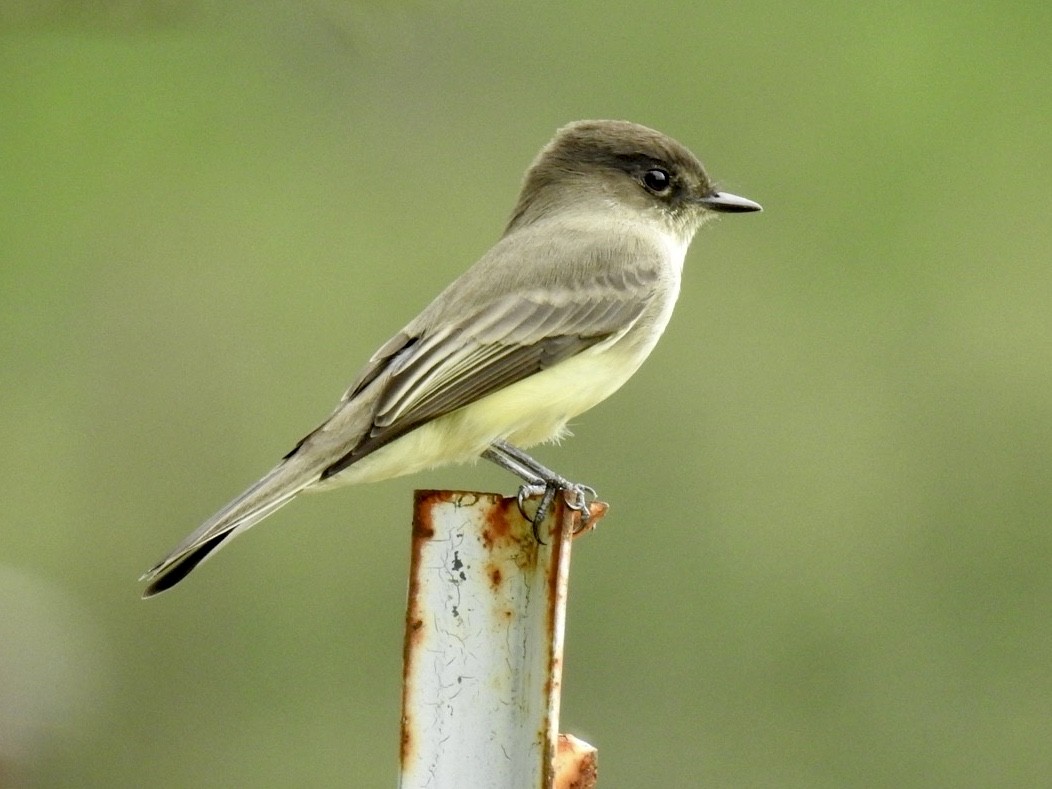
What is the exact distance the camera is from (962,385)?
33.6ft

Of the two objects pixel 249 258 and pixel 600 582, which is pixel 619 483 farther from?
pixel 249 258

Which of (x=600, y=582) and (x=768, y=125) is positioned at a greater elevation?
(x=768, y=125)

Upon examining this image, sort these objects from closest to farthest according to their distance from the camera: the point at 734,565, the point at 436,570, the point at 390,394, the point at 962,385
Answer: the point at 436,570
the point at 390,394
the point at 734,565
the point at 962,385

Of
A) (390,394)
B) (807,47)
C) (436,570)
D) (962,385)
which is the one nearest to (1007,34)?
(807,47)

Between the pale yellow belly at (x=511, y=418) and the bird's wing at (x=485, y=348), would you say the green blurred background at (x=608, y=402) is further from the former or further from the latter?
the pale yellow belly at (x=511, y=418)

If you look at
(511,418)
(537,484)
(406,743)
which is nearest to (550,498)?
(537,484)

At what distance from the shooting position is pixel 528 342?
16.9ft

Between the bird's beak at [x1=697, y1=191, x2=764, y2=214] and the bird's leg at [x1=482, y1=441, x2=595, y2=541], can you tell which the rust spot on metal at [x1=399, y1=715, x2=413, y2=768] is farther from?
the bird's beak at [x1=697, y1=191, x2=764, y2=214]

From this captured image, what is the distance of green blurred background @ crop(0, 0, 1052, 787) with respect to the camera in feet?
28.1

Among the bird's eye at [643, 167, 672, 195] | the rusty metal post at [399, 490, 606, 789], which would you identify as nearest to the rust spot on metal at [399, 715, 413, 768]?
the rusty metal post at [399, 490, 606, 789]

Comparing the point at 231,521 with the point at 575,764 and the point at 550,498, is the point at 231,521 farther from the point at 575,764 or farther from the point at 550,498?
the point at 575,764

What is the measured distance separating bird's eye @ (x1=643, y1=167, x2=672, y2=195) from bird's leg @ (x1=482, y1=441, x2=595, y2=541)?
1.21 m

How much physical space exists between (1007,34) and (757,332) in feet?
10.1

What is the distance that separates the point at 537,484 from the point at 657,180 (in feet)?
5.71
